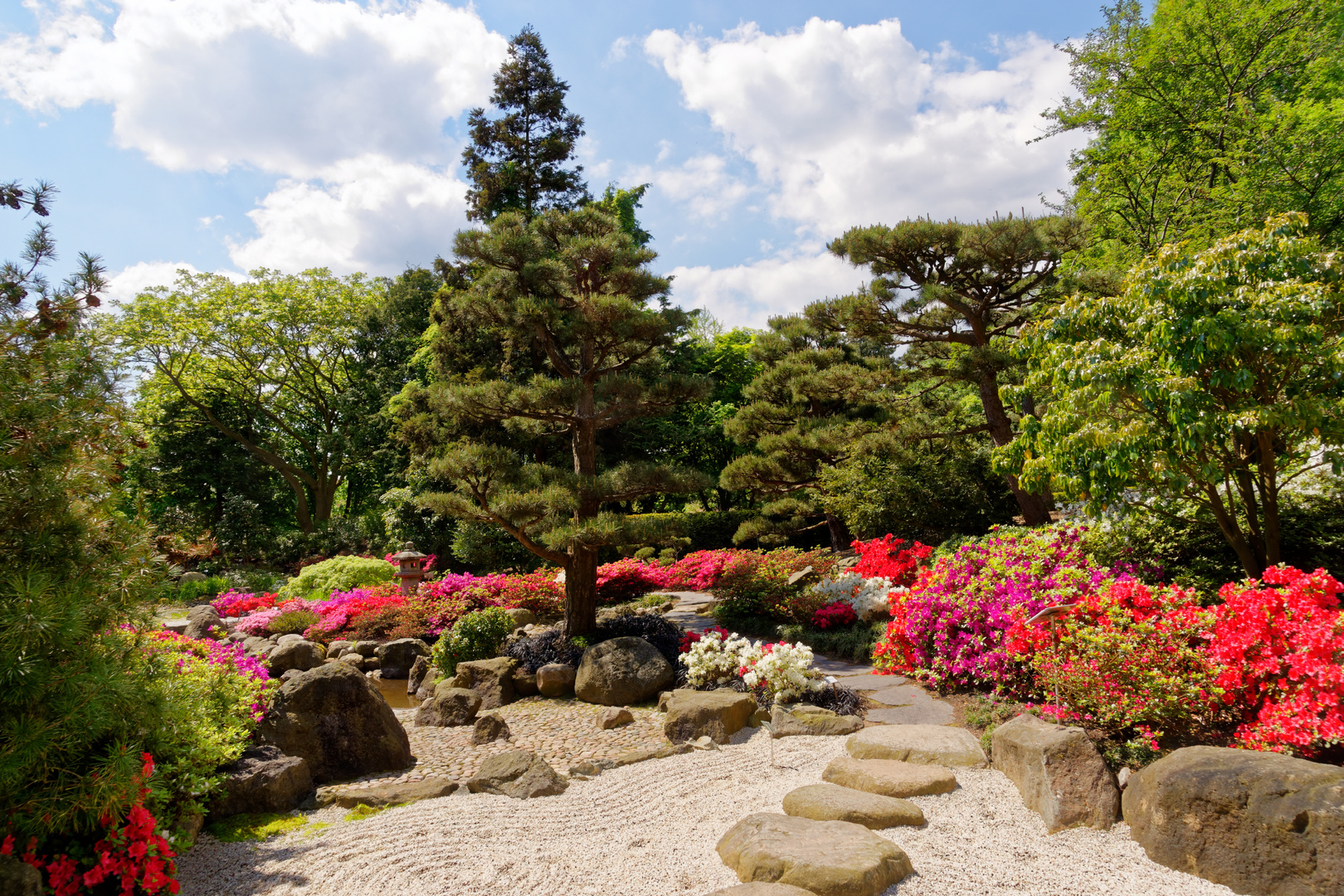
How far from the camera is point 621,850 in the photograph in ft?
10.2

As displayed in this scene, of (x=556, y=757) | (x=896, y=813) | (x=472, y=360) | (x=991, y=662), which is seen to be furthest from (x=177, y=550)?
(x=472, y=360)

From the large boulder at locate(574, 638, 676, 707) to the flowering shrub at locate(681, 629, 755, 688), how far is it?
0.97 feet

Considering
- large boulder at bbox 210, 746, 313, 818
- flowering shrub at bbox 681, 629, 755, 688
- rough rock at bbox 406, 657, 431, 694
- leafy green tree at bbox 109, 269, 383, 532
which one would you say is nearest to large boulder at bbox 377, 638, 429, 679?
rough rock at bbox 406, 657, 431, 694

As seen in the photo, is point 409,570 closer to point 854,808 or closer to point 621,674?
point 621,674

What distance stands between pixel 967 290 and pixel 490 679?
8.29 m

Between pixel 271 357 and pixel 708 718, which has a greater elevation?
pixel 271 357

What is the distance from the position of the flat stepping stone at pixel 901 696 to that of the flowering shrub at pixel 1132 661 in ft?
4.17

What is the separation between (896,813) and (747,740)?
179 cm

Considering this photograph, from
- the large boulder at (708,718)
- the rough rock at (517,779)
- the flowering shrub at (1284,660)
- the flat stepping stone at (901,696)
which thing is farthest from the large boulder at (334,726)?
the flowering shrub at (1284,660)

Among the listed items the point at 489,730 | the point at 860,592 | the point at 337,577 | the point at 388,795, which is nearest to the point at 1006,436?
the point at 860,592

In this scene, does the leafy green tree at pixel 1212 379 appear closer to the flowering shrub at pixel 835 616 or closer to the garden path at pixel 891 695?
the garden path at pixel 891 695

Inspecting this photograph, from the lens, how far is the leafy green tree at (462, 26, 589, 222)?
1545cm

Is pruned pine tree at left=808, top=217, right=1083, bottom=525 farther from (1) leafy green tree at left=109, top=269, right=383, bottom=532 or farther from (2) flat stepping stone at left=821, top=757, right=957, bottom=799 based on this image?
(1) leafy green tree at left=109, top=269, right=383, bottom=532

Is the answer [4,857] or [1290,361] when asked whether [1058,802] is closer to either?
[1290,361]
